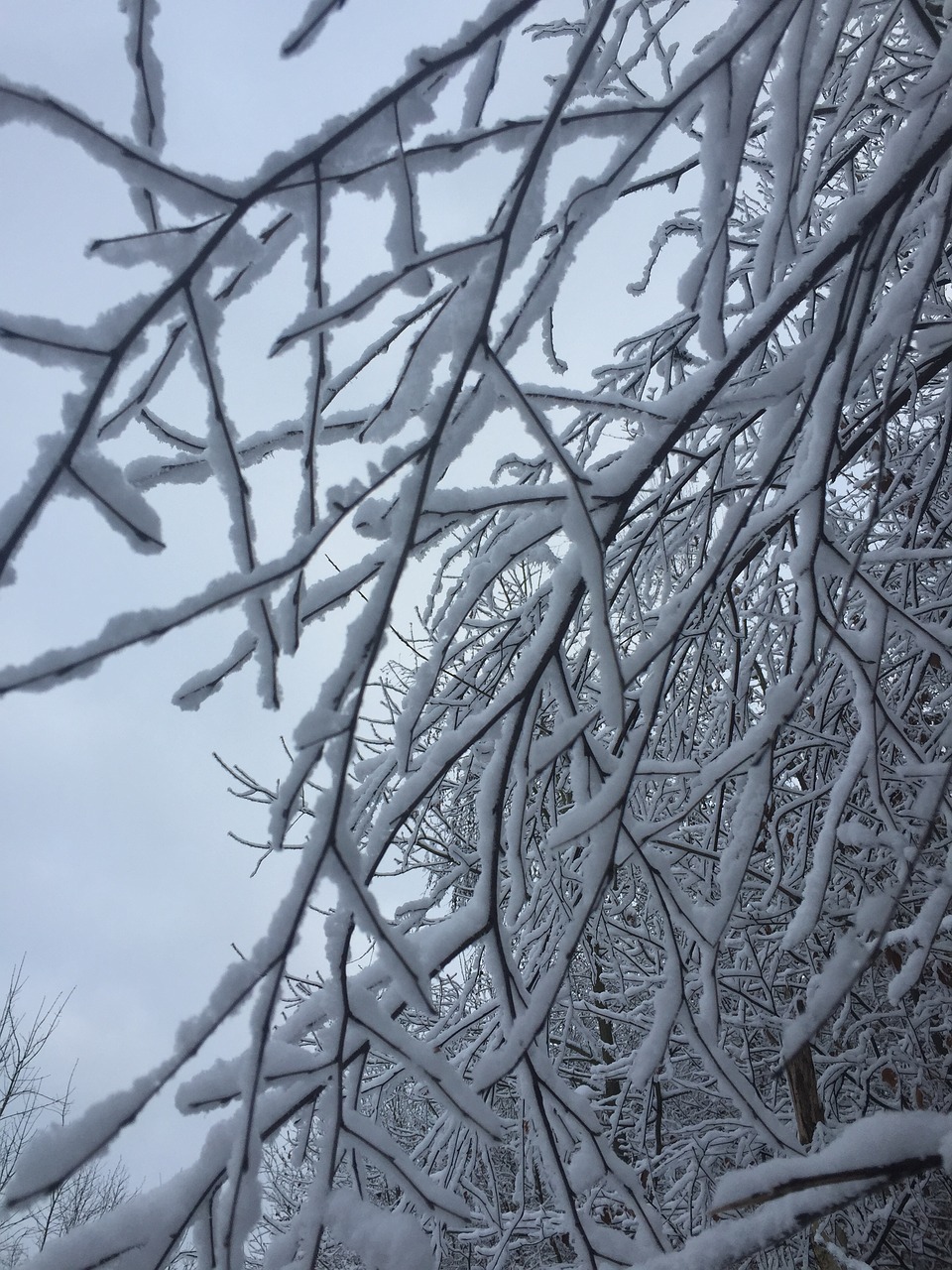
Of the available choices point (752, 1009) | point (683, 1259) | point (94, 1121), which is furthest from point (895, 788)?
point (94, 1121)

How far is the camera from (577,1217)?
0.97 m

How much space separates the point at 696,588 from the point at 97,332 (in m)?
0.81

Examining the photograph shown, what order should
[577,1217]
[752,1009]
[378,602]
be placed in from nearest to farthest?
[378,602] < [577,1217] < [752,1009]

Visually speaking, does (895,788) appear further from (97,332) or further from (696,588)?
(97,332)

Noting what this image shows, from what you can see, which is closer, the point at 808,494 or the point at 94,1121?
the point at 94,1121

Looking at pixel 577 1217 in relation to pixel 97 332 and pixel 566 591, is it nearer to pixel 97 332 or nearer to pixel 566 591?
pixel 566 591

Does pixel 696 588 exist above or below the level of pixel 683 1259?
above

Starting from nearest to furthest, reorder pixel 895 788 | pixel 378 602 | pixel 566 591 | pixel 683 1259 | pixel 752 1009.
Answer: pixel 683 1259 → pixel 378 602 → pixel 566 591 → pixel 895 788 → pixel 752 1009

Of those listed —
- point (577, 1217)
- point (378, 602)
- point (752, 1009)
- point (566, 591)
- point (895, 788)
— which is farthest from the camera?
point (752, 1009)

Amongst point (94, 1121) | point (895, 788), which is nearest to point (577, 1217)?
point (94, 1121)

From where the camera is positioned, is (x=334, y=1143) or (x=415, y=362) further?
(x=415, y=362)

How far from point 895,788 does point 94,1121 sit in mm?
3275

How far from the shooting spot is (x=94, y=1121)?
78 cm

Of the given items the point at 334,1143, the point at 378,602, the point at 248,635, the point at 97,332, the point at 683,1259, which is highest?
the point at 97,332
